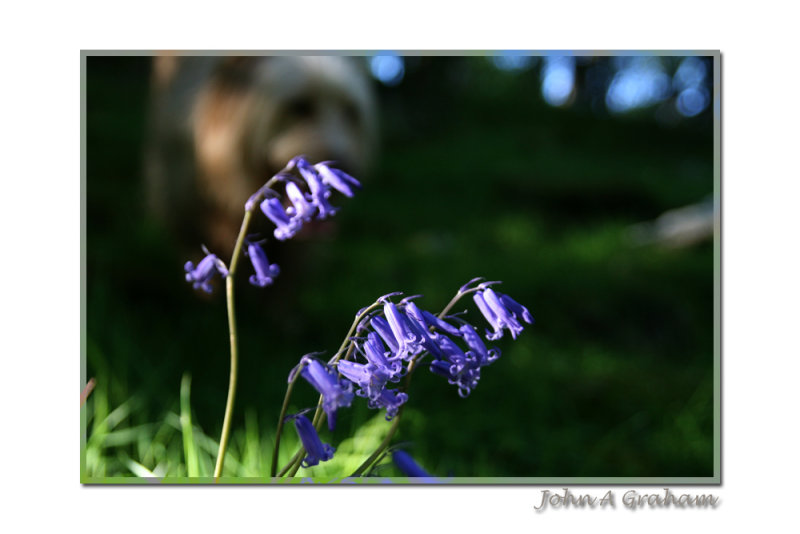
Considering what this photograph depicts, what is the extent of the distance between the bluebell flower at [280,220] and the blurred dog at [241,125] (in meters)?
1.47

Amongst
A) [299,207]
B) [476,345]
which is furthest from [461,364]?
[299,207]

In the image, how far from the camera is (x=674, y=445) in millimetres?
2432

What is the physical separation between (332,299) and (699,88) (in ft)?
4.98

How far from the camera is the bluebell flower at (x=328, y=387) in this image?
831 mm

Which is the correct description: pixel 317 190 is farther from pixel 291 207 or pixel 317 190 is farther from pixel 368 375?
pixel 368 375

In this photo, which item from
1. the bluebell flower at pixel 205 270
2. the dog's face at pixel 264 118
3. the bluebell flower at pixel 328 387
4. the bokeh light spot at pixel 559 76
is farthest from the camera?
the dog's face at pixel 264 118

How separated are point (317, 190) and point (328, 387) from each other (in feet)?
0.82

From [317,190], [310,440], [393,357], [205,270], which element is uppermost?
[317,190]

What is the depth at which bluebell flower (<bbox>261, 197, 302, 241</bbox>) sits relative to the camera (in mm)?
888

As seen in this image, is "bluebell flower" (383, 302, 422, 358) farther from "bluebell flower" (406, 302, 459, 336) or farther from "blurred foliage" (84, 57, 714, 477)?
"blurred foliage" (84, 57, 714, 477)

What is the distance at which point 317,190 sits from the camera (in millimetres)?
910

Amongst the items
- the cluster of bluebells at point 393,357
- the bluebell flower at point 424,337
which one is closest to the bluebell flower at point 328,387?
the cluster of bluebells at point 393,357

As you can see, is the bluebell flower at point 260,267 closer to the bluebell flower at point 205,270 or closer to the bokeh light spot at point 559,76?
the bluebell flower at point 205,270
